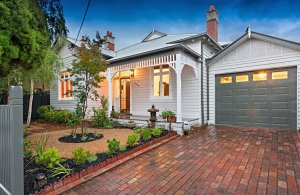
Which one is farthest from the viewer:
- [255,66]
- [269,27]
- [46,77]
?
[269,27]

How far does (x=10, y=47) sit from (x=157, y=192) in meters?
3.00

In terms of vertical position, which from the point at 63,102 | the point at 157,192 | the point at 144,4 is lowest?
the point at 157,192

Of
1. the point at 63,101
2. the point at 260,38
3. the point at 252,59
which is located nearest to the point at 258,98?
the point at 252,59

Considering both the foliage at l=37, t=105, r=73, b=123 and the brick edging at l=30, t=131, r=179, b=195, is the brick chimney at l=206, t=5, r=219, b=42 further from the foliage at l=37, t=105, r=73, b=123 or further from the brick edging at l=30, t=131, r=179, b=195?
the foliage at l=37, t=105, r=73, b=123

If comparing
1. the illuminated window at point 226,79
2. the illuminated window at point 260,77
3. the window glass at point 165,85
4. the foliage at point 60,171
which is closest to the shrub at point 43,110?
the window glass at point 165,85

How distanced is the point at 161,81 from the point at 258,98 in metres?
4.02

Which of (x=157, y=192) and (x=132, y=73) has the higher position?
(x=132, y=73)

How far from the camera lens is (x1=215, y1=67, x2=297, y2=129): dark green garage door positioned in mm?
6023

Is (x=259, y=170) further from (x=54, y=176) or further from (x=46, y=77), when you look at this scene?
(x=46, y=77)

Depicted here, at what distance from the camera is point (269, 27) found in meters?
13.3

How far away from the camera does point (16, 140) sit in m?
1.92

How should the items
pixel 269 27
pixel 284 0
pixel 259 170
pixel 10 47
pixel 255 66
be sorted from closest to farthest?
pixel 10 47, pixel 259 170, pixel 255 66, pixel 284 0, pixel 269 27

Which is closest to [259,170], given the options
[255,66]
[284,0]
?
[255,66]

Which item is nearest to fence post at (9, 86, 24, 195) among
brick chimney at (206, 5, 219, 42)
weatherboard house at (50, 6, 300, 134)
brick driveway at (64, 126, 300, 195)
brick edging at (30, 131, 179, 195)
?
brick edging at (30, 131, 179, 195)
